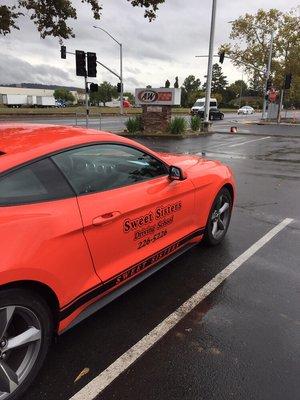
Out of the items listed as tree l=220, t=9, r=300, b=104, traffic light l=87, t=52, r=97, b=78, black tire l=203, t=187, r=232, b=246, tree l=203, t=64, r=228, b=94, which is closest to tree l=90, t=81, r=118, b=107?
tree l=203, t=64, r=228, b=94

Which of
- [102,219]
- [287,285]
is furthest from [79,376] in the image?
[287,285]

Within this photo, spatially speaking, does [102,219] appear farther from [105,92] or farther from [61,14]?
[105,92]

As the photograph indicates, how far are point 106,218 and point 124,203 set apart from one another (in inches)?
10.5

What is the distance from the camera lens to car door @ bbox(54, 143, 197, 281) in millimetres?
2809

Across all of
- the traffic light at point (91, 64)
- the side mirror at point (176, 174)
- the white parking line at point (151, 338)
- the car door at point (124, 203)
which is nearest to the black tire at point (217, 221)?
the white parking line at point (151, 338)

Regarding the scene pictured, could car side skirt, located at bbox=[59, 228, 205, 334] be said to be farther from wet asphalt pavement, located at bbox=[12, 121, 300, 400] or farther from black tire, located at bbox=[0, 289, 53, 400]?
wet asphalt pavement, located at bbox=[12, 121, 300, 400]

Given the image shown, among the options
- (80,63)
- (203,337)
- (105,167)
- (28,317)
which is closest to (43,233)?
(28,317)

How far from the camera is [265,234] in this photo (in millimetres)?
5375

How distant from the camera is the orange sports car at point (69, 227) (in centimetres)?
229

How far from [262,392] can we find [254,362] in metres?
0.29

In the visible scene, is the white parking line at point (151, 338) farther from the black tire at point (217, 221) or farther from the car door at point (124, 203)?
the car door at point (124, 203)

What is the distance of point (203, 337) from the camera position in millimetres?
3090

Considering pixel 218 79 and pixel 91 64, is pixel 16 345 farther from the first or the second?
pixel 218 79

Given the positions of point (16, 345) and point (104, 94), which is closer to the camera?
point (16, 345)
